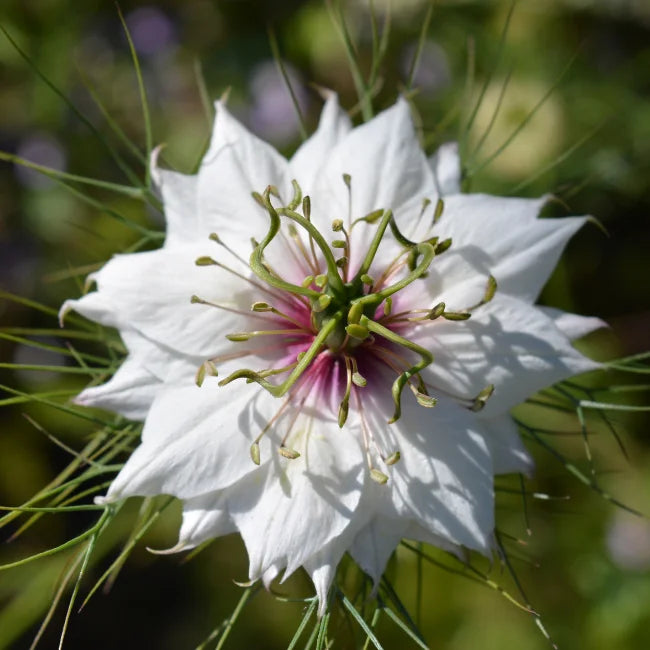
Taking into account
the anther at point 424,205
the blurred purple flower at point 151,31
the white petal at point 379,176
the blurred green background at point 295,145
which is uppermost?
the blurred purple flower at point 151,31

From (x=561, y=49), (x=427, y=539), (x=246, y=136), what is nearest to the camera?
(x=427, y=539)

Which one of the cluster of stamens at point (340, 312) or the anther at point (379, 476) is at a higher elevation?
the cluster of stamens at point (340, 312)

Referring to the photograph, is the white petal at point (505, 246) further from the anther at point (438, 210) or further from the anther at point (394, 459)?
the anther at point (394, 459)

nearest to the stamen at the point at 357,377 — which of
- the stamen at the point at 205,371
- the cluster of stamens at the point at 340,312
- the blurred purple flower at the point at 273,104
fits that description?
the cluster of stamens at the point at 340,312

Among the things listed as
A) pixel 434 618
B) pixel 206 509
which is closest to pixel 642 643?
pixel 434 618

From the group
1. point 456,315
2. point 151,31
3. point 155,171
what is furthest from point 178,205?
point 151,31

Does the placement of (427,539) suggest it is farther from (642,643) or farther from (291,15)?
(291,15)

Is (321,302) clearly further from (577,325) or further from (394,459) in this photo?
(577,325)
